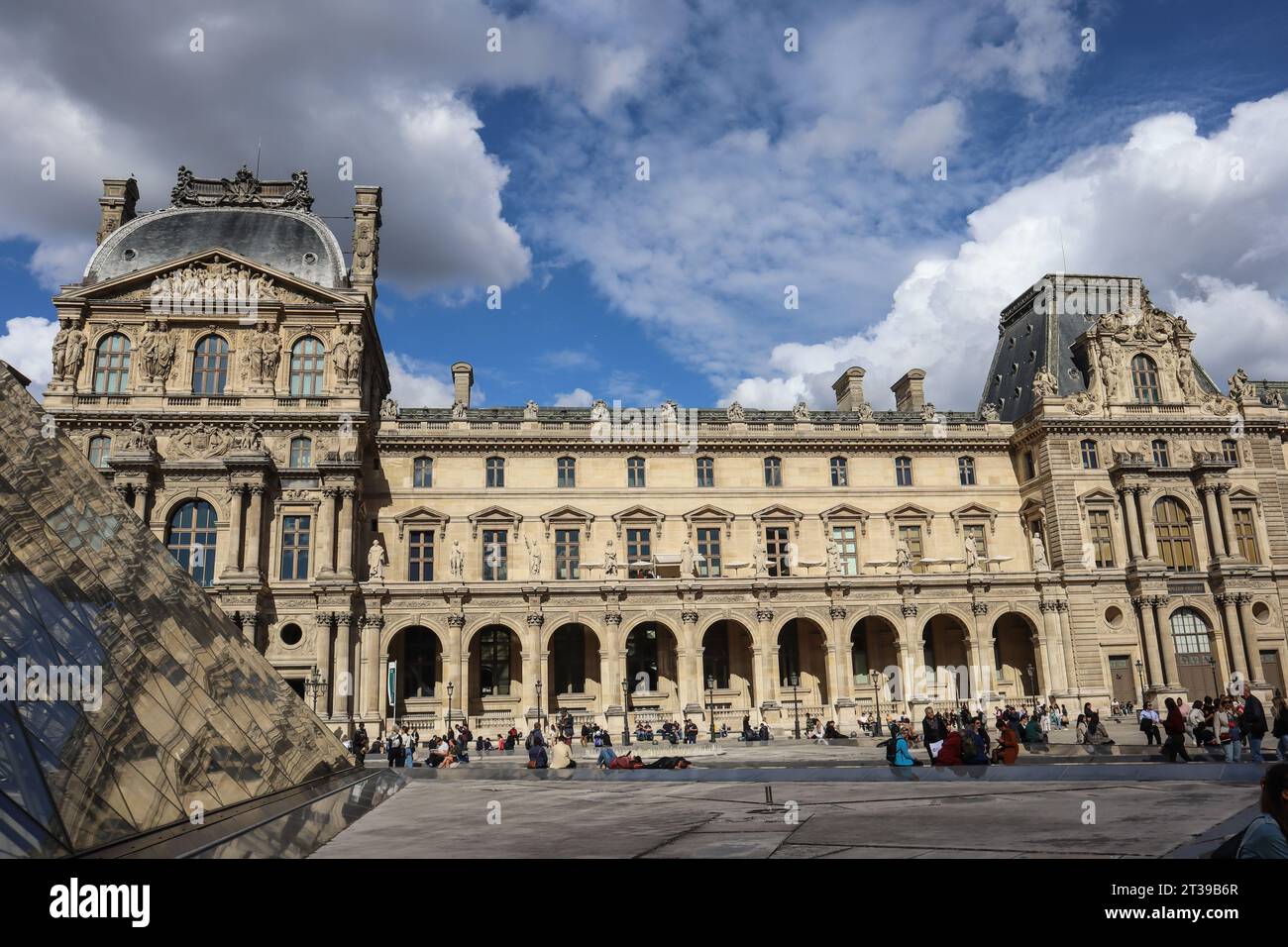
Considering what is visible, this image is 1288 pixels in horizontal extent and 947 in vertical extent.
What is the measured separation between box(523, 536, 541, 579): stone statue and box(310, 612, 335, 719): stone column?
341 inches

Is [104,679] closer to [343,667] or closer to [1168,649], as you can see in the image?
[343,667]

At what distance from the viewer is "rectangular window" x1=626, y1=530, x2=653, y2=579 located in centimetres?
4431

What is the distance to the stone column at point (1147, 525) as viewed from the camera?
1748 inches

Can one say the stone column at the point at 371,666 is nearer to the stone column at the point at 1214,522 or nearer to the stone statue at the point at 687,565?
the stone statue at the point at 687,565

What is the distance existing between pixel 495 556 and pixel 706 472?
11.7m

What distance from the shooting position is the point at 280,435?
3997 cm

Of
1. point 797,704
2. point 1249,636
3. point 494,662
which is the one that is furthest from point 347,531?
point 1249,636

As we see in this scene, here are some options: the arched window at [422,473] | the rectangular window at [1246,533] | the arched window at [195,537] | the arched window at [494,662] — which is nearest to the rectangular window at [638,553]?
the arched window at [494,662]

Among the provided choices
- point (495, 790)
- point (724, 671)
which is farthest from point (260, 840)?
point (724, 671)

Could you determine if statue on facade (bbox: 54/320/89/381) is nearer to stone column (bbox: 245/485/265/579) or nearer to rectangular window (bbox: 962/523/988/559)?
stone column (bbox: 245/485/265/579)

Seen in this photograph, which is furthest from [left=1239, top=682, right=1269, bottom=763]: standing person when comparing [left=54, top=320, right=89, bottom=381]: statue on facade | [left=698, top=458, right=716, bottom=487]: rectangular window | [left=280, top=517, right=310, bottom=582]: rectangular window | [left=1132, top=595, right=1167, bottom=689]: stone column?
[left=54, top=320, right=89, bottom=381]: statue on facade

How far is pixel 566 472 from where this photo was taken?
45.7 metres

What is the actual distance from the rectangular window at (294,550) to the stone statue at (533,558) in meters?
9.64
